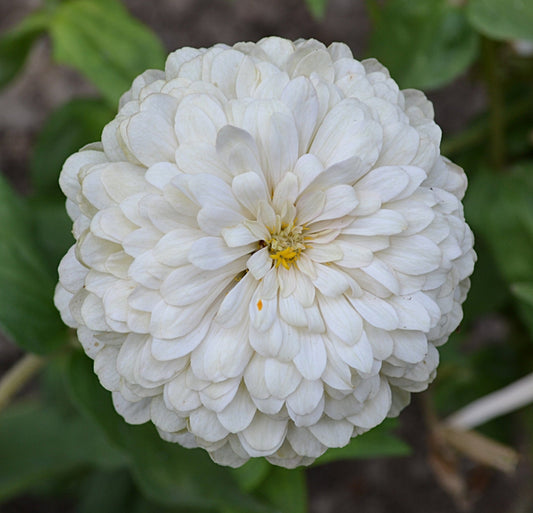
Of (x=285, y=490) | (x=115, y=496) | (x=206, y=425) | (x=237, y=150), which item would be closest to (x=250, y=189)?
(x=237, y=150)

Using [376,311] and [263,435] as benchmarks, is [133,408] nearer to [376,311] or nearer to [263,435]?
[263,435]

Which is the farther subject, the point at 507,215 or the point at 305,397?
the point at 507,215

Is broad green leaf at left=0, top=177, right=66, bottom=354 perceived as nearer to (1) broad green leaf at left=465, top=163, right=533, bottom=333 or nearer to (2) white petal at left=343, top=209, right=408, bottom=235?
(2) white petal at left=343, top=209, right=408, bottom=235

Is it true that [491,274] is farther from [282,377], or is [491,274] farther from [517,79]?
[282,377]

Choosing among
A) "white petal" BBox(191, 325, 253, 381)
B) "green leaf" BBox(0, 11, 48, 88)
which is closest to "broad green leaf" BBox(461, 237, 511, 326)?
"white petal" BBox(191, 325, 253, 381)

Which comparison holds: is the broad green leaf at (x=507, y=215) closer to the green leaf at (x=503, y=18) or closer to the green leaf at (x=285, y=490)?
the green leaf at (x=503, y=18)
